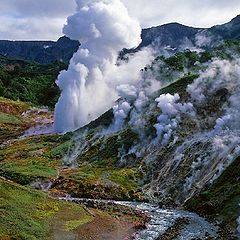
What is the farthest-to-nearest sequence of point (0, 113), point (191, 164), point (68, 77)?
point (0, 113)
point (68, 77)
point (191, 164)

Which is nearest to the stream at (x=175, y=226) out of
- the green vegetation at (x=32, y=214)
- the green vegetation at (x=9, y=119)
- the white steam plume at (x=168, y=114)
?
the green vegetation at (x=32, y=214)

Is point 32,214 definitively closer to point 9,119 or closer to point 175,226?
point 175,226

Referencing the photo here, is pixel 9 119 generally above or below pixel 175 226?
above

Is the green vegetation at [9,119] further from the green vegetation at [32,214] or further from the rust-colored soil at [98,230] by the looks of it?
the rust-colored soil at [98,230]

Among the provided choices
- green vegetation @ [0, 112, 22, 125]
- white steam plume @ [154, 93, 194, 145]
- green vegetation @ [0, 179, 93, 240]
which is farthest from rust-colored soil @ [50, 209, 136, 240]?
green vegetation @ [0, 112, 22, 125]

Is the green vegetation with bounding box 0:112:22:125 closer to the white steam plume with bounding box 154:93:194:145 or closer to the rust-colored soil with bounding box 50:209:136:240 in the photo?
the white steam plume with bounding box 154:93:194:145

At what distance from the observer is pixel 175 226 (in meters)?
58.5

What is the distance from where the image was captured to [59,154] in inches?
4166

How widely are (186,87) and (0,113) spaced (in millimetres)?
97478

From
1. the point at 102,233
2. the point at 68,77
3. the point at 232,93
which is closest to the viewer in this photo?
the point at 102,233

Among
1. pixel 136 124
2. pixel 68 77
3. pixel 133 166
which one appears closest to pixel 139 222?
pixel 133 166

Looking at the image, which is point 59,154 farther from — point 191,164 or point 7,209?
point 7,209

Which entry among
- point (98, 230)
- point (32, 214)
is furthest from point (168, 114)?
point (32, 214)

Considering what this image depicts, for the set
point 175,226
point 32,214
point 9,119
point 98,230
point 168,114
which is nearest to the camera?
point 98,230
